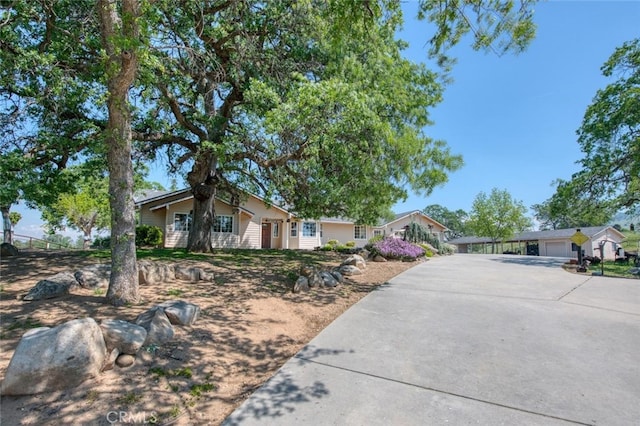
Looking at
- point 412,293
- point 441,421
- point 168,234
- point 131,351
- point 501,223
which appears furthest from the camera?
point 501,223

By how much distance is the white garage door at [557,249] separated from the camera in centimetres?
3619

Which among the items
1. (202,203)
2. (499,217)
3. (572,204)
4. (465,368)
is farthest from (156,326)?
(499,217)

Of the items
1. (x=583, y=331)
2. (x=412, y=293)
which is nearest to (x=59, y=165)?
(x=412, y=293)

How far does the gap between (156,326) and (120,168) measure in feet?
9.33

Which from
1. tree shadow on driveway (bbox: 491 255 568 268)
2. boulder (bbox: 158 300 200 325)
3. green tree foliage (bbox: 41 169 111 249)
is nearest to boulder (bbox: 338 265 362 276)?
boulder (bbox: 158 300 200 325)

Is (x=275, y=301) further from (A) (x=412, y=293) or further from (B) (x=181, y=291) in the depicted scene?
(A) (x=412, y=293)

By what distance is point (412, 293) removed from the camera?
25.6ft

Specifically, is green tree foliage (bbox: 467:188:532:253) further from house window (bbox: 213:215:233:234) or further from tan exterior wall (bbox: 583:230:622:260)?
house window (bbox: 213:215:233:234)

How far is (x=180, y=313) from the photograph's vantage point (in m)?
4.87

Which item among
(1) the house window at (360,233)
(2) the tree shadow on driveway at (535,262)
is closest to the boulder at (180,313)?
(2) the tree shadow on driveway at (535,262)

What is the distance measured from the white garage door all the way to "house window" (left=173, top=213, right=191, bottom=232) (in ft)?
128

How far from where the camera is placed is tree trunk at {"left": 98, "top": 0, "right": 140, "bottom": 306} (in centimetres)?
511

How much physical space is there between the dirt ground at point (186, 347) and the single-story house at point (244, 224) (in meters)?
8.80

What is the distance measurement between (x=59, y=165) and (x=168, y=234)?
989cm
